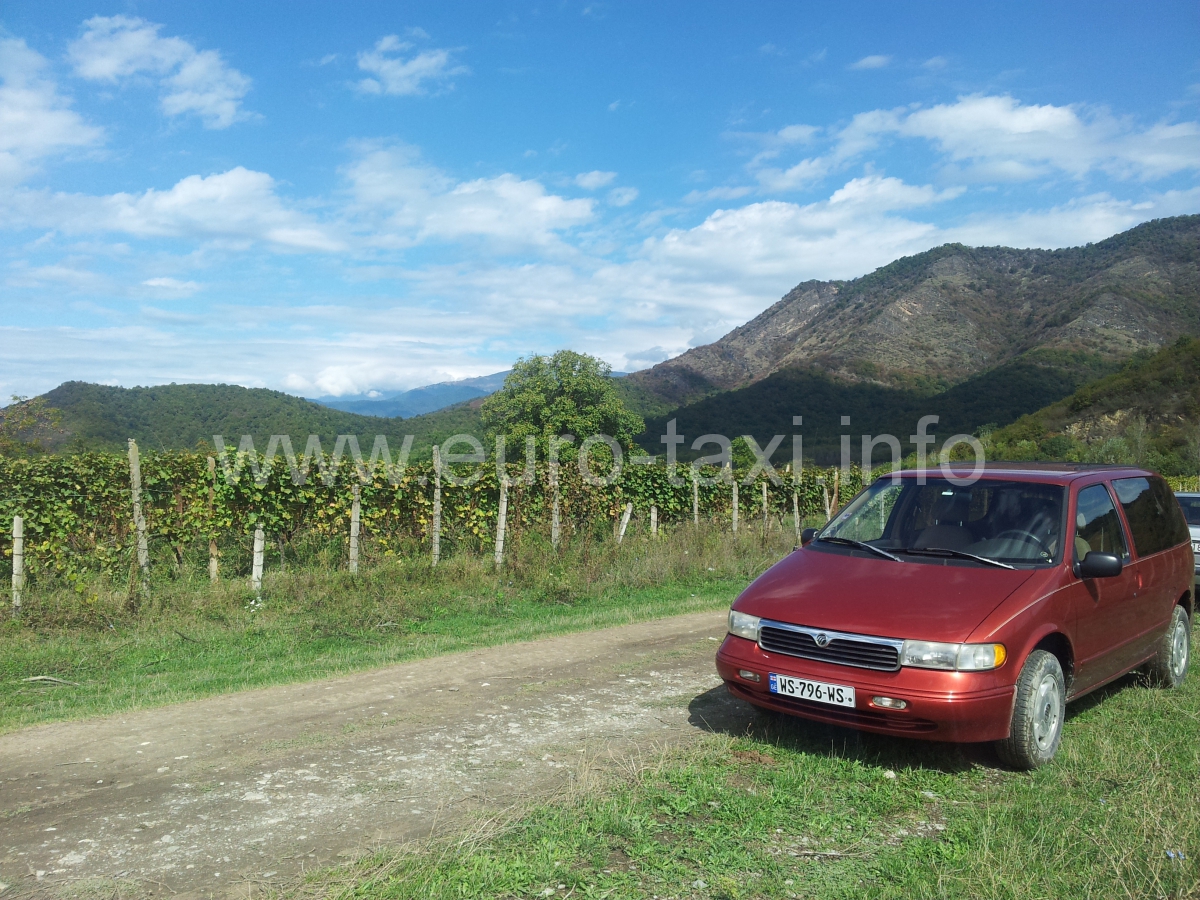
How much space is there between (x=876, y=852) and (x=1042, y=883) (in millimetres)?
716

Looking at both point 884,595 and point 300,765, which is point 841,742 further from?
point 300,765

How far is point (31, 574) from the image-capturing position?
33.7 feet

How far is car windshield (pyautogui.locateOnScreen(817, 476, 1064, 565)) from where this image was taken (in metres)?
5.72

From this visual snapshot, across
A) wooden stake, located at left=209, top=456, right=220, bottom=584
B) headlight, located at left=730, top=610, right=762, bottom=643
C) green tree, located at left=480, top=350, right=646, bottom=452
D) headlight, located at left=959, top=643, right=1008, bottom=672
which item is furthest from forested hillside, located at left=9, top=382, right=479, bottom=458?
headlight, located at left=959, top=643, right=1008, bottom=672

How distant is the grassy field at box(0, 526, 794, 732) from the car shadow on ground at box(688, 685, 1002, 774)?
3.69 metres

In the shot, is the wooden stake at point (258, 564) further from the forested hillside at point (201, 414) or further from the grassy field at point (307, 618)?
the forested hillside at point (201, 414)

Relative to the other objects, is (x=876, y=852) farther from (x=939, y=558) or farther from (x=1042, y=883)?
(x=939, y=558)

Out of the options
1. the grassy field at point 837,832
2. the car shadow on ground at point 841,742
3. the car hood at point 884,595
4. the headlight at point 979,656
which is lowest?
the car shadow on ground at point 841,742

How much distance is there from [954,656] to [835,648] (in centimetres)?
68

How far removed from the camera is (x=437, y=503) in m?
13.7

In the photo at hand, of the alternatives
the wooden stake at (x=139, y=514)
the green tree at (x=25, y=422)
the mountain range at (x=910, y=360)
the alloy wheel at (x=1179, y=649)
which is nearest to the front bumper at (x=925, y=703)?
the alloy wheel at (x=1179, y=649)

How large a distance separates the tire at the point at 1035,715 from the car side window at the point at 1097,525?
3.10 ft

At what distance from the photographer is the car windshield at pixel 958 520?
5.72m

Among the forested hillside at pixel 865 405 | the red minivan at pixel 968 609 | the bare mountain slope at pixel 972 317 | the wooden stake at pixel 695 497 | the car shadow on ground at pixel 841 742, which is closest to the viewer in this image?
the red minivan at pixel 968 609
